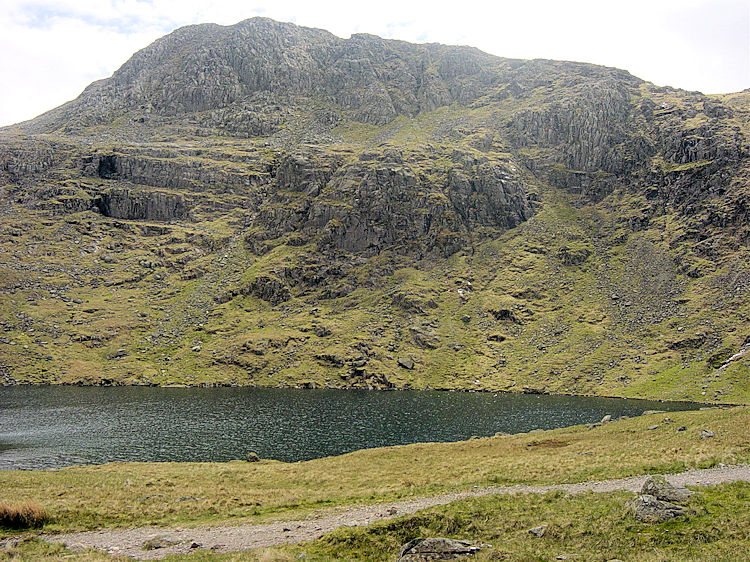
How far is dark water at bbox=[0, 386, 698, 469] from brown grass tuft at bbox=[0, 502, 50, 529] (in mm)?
37506

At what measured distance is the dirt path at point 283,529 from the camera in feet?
87.1

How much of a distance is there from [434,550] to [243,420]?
266ft

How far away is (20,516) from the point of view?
1196 inches

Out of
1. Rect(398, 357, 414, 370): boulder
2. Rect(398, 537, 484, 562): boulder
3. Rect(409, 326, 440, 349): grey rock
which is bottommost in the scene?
Rect(398, 357, 414, 370): boulder

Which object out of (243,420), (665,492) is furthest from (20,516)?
(243,420)

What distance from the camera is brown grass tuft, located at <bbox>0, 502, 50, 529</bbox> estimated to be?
3009 centimetres

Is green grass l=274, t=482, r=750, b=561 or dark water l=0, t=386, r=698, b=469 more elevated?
green grass l=274, t=482, r=750, b=561

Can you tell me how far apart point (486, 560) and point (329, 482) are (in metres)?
28.9

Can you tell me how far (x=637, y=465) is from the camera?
35625 mm

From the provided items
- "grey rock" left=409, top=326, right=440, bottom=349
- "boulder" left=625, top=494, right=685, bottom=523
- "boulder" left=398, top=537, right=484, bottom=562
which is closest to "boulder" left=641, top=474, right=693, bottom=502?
"boulder" left=625, top=494, right=685, bottom=523

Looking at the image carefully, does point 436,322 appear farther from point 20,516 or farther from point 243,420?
point 20,516

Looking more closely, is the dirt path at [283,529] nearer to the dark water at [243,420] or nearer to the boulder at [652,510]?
the boulder at [652,510]

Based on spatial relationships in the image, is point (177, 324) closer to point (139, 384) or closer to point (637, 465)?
point (139, 384)

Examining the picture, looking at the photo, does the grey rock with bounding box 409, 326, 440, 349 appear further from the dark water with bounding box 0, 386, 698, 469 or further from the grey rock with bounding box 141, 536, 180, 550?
the grey rock with bounding box 141, 536, 180, 550
